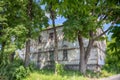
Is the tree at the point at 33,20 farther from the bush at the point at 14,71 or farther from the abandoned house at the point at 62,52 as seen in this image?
the abandoned house at the point at 62,52

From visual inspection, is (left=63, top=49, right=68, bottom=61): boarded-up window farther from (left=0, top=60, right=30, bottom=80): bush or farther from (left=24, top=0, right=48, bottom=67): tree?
(left=0, top=60, right=30, bottom=80): bush

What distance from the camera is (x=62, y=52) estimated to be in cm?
3572

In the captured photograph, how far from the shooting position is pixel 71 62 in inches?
1348

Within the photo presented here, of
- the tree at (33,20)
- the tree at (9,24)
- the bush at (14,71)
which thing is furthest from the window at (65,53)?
the bush at (14,71)

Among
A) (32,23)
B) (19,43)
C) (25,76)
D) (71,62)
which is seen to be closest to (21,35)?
(19,43)

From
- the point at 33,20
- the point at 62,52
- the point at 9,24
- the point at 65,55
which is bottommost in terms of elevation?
the point at 65,55

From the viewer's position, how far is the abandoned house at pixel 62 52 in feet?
107

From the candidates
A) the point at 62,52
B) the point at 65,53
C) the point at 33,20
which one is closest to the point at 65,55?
the point at 65,53

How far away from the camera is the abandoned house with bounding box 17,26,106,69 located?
3262cm

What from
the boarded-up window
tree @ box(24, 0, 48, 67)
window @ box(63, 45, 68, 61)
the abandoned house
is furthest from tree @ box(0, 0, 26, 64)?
the boarded-up window

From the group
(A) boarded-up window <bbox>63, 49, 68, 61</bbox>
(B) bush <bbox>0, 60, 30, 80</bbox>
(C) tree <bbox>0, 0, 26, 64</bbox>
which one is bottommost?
(B) bush <bbox>0, 60, 30, 80</bbox>

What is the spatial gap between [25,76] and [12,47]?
323 centimetres

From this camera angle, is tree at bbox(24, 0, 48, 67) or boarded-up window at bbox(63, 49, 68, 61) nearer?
tree at bbox(24, 0, 48, 67)

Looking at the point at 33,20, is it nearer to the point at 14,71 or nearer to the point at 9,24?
the point at 9,24
